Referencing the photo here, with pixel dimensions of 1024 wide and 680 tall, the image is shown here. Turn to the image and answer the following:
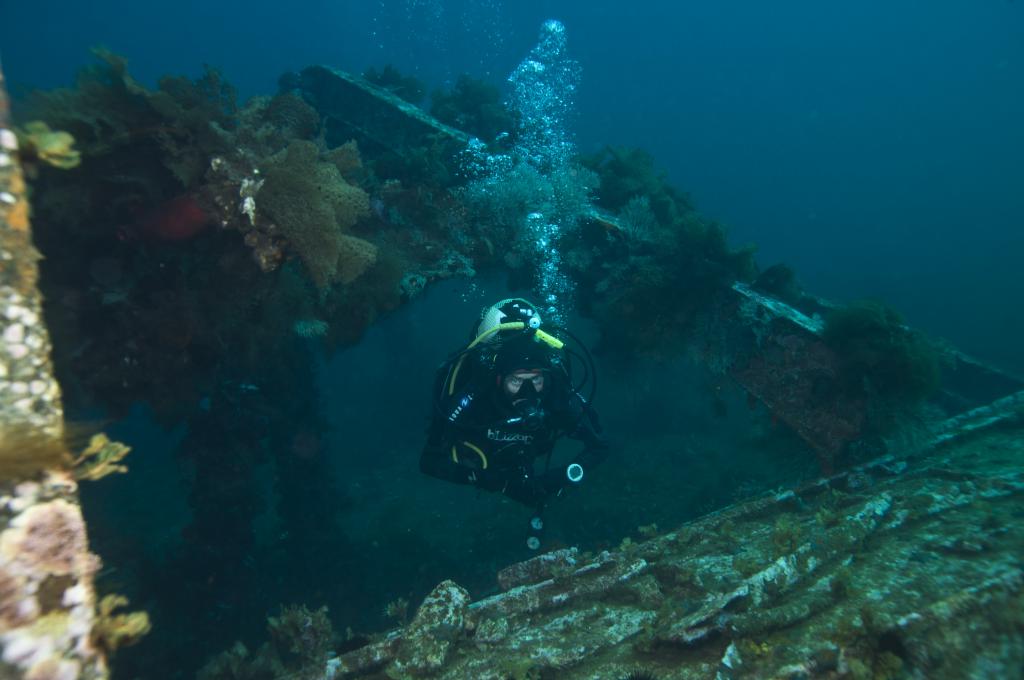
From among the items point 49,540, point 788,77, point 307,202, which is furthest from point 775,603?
point 788,77

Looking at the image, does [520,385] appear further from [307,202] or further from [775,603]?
[775,603]

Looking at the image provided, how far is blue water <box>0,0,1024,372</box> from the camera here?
47844mm

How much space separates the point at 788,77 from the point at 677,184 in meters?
76.9

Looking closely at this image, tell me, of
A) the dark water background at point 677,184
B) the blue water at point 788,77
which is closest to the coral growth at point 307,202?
the dark water background at point 677,184

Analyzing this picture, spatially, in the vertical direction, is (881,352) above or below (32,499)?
below

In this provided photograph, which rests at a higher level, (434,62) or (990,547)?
(434,62)

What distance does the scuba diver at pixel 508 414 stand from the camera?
505 cm

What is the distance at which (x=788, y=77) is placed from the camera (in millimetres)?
84562

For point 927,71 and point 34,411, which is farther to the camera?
point 927,71

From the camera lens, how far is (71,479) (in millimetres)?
1781

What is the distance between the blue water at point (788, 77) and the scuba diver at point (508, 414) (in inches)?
1355

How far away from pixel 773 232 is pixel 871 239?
8.54 meters

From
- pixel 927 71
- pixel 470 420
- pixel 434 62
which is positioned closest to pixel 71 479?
pixel 470 420

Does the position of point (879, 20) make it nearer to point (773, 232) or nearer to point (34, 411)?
point (773, 232)
